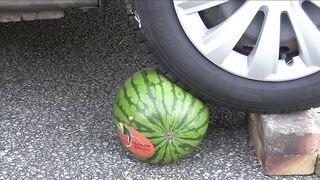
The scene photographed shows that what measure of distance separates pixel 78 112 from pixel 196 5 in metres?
1.00

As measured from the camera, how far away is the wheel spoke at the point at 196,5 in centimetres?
267

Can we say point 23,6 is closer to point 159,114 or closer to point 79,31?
point 159,114

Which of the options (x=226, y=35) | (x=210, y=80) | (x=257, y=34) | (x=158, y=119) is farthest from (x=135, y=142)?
(x=257, y=34)

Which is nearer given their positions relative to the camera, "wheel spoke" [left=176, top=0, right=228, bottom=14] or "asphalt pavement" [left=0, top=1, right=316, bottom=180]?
"wheel spoke" [left=176, top=0, right=228, bottom=14]

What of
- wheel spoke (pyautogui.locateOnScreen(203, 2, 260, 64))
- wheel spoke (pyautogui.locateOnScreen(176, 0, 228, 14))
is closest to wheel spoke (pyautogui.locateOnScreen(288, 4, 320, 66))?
wheel spoke (pyautogui.locateOnScreen(203, 2, 260, 64))

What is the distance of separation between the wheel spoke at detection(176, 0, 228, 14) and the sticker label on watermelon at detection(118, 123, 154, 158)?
1.95 ft

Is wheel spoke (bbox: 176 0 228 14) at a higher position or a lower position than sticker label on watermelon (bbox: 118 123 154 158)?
higher

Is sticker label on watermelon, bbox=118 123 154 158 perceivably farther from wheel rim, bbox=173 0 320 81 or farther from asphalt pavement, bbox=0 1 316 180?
wheel rim, bbox=173 0 320 81

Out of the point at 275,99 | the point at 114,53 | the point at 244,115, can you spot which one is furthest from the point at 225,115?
the point at 114,53

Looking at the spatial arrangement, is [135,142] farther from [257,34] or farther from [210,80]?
[257,34]

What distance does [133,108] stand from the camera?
2740mm

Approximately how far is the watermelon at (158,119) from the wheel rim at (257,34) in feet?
0.80

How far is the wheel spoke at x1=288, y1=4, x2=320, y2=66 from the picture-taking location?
8.86ft

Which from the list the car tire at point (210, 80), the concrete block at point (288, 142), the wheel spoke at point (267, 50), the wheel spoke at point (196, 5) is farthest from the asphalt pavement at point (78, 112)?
the wheel spoke at point (196, 5)
